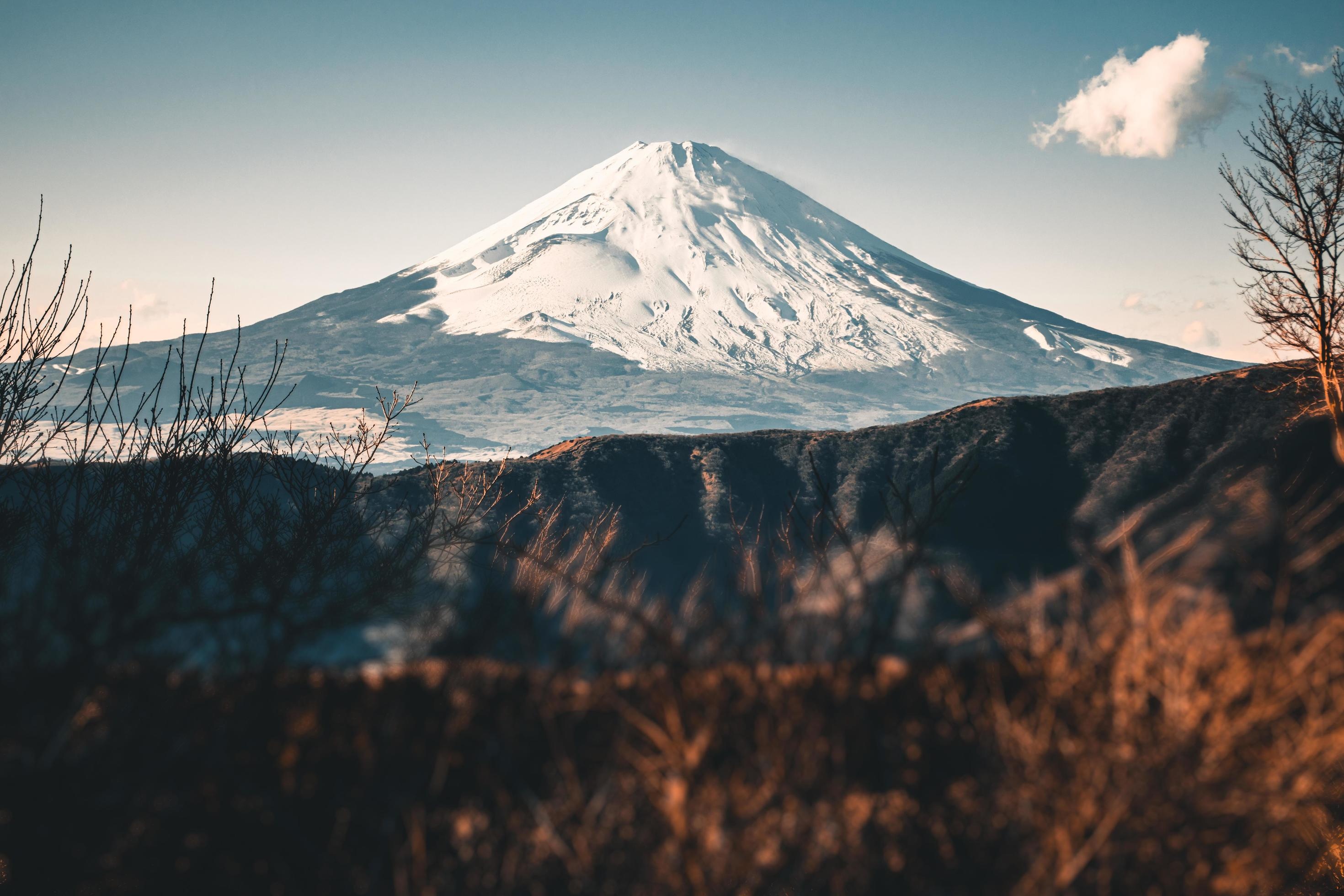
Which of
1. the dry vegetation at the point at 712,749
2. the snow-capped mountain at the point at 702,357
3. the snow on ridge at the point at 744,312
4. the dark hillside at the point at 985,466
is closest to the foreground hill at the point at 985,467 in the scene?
the dark hillside at the point at 985,466

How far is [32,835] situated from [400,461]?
159 meters

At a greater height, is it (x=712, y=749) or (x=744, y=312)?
(x=744, y=312)

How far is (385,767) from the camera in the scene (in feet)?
14.2

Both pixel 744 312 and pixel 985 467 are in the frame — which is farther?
pixel 744 312

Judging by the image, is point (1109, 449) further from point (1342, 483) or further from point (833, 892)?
point (833, 892)

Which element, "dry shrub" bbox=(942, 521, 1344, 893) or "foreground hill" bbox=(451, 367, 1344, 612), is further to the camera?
"foreground hill" bbox=(451, 367, 1344, 612)

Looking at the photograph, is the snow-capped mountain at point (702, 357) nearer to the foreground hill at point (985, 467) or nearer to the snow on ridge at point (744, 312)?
the snow on ridge at point (744, 312)

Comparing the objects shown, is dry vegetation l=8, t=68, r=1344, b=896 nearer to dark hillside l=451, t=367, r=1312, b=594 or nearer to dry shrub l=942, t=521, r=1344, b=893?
dry shrub l=942, t=521, r=1344, b=893

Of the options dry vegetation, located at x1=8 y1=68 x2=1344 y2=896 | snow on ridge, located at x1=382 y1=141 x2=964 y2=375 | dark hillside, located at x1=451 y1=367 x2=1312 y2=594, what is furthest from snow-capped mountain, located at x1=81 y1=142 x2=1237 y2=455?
dry vegetation, located at x1=8 y1=68 x2=1344 y2=896

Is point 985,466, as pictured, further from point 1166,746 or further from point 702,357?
point 702,357

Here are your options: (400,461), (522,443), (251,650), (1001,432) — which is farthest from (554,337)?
(251,650)

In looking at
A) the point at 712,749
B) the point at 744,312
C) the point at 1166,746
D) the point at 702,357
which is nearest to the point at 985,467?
the point at 1166,746

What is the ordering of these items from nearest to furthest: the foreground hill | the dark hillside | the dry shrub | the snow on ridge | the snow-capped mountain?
the dry shrub
the foreground hill
the dark hillside
the snow-capped mountain
the snow on ridge

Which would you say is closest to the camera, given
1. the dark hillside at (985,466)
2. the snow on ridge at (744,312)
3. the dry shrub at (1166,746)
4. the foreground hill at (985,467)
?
the dry shrub at (1166,746)
